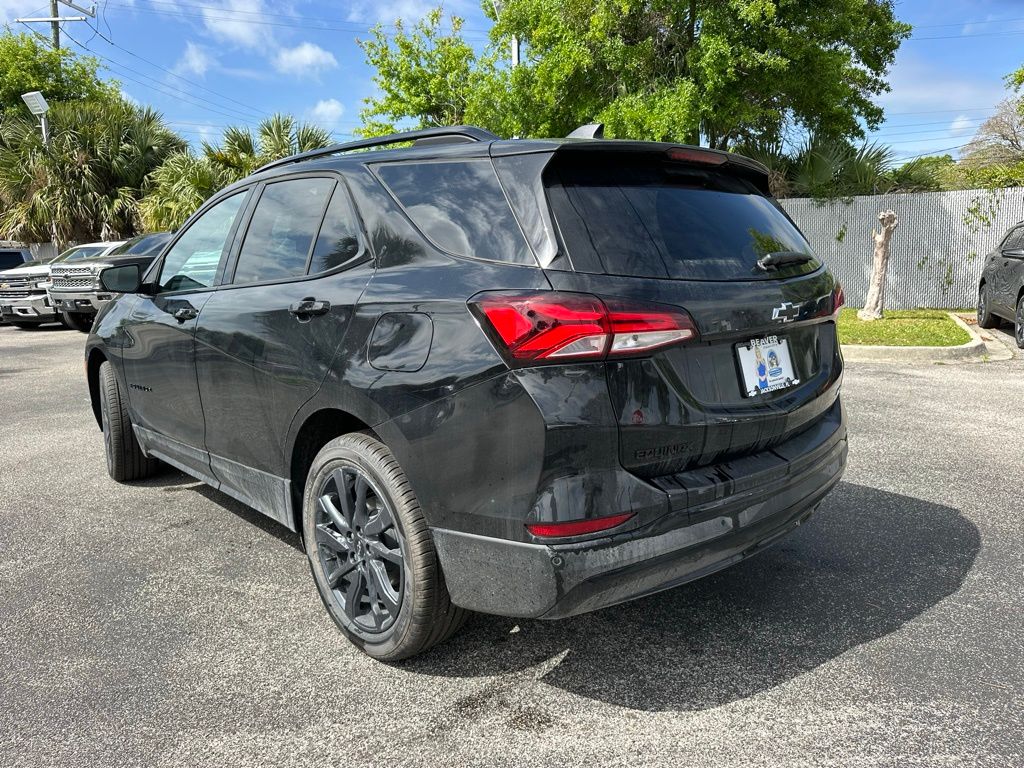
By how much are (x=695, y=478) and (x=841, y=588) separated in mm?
1330

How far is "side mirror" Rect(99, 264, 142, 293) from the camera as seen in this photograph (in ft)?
13.9

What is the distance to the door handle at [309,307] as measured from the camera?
2807 millimetres

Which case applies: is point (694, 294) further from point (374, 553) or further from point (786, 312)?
point (374, 553)

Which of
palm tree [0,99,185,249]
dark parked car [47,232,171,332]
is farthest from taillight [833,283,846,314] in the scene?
palm tree [0,99,185,249]

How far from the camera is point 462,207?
2.56 m

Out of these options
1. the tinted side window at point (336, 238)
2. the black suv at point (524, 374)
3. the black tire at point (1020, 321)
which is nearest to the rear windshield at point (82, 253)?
the black suv at point (524, 374)

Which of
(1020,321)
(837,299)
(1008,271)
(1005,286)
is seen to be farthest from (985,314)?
(837,299)

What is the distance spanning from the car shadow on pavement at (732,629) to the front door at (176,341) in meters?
1.79

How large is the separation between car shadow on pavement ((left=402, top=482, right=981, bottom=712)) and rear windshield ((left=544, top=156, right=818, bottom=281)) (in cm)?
107

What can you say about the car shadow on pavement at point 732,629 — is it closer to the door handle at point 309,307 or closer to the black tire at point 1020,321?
the door handle at point 309,307

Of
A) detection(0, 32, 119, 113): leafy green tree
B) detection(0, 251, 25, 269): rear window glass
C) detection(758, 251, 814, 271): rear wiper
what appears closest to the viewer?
detection(758, 251, 814, 271): rear wiper

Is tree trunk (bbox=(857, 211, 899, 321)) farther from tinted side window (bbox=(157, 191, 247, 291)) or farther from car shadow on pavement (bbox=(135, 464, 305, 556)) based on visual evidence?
tinted side window (bbox=(157, 191, 247, 291))

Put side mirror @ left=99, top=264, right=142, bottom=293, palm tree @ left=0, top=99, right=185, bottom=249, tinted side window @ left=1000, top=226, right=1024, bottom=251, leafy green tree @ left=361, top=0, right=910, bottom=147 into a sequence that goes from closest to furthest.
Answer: side mirror @ left=99, top=264, right=142, bottom=293, tinted side window @ left=1000, top=226, right=1024, bottom=251, leafy green tree @ left=361, top=0, right=910, bottom=147, palm tree @ left=0, top=99, right=185, bottom=249

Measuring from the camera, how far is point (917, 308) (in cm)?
1552
